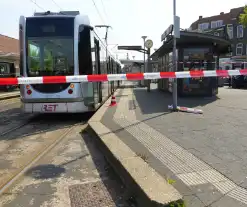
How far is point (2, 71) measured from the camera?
26.6 metres

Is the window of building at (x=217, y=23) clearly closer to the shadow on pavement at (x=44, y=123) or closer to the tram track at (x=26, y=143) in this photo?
the shadow on pavement at (x=44, y=123)

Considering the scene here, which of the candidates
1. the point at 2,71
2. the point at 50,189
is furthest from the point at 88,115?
the point at 2,71

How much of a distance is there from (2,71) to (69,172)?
25.2 metres

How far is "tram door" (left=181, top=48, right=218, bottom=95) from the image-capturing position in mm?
13234

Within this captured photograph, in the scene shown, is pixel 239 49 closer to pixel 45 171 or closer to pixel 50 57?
pixel 50 57

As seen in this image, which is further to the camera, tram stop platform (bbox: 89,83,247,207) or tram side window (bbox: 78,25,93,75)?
tram side window (bbox: 78,25,93,75)

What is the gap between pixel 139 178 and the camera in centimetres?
351

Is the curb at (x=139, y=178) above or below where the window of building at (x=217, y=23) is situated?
below

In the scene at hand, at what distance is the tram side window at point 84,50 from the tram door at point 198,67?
642 centimetres

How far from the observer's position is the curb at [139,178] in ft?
9.70

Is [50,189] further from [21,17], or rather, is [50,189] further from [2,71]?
[2,71]

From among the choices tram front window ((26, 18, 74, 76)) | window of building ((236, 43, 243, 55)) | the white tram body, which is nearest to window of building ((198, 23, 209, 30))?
window of building ((236, 43, 243, 55))

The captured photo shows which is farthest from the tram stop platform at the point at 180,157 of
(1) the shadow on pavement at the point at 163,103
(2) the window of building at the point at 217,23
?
(2) the window of building at the point at 217,23

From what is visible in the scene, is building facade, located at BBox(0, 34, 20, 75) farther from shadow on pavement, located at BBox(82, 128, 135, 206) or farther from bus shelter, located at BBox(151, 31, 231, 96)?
shadow on pavement, located at BBox(82, 128, 135, 206)
